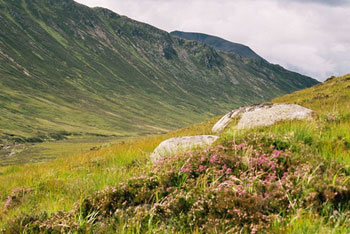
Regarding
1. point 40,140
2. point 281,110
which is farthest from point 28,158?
point 281,110

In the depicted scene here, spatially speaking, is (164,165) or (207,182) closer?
(207,182)

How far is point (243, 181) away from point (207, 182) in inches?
26.6

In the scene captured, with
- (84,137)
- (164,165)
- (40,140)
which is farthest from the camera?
(84,137)

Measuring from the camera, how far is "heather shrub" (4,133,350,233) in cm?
353

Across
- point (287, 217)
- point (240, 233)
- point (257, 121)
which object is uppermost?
point (257, 121)

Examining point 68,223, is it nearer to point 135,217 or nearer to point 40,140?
point 135,217

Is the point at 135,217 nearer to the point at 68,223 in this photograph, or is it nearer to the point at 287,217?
the point at 68,223

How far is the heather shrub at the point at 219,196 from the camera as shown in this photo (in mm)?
3533

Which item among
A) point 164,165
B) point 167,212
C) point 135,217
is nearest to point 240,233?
point 167,212

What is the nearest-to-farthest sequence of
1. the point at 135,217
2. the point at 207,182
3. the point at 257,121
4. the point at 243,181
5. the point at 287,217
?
the point at 287,217, the point at 135,217, the point at 243,181, the point at 207,182, the point at 257,121

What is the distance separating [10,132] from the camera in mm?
167500

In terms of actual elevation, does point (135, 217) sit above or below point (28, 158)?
above

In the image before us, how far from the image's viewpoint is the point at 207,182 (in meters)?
4.68

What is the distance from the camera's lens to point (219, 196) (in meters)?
3.87
